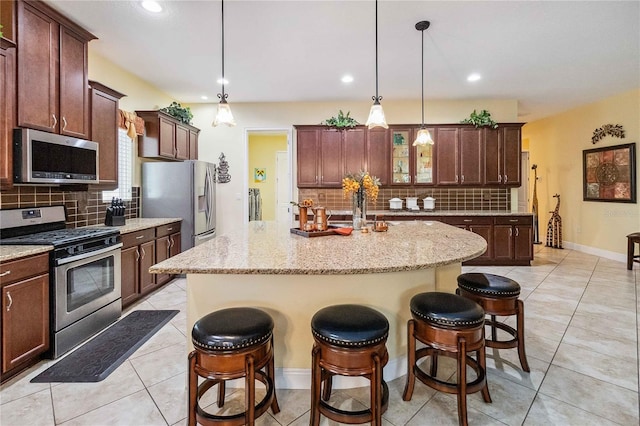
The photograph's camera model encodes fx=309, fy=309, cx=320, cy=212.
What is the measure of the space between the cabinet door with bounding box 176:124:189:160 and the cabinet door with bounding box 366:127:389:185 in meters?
3.07

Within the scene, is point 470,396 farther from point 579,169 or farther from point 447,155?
point 579,169

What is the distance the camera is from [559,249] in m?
6.56

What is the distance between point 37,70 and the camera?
2.54 m

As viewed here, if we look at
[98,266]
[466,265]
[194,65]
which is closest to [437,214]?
[466,265]

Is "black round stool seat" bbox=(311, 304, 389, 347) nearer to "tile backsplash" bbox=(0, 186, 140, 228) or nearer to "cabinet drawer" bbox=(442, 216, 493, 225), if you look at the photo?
"tile backsplash" bbox=(0, 186, 140, 228)

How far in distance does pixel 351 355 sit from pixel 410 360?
0.58 meters

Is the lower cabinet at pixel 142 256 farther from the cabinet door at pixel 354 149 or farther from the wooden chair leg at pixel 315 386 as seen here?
the cabinet door at pixel 354 149

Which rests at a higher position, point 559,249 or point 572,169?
point 572,169

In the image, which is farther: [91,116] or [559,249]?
[559,249]

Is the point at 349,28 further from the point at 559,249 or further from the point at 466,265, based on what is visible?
the point at 559,249

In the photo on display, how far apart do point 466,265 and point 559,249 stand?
284 cm

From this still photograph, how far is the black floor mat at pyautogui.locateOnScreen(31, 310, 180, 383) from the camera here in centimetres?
217

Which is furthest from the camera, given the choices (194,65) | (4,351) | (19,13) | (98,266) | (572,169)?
(572,169)

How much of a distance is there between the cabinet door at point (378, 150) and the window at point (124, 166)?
3.68 meters
